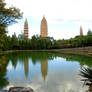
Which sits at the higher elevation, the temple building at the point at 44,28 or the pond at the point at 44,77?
the temple building at the point at 44,28

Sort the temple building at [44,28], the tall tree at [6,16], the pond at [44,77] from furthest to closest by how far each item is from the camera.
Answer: the temple building at [44,28], the tall tree at [6,16], the pond at [44,77]

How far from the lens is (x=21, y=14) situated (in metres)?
15.4

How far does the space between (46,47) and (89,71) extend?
196 feet

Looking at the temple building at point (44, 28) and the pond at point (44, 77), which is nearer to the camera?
the pond at point (44, 77)

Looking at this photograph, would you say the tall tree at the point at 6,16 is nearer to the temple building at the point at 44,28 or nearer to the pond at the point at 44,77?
the pond at the point at 44,77

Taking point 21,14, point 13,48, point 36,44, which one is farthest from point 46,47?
point 21,14

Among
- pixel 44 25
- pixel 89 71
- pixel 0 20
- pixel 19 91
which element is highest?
pixel 44 25

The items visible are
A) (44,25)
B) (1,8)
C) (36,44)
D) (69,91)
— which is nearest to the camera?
(69,91)

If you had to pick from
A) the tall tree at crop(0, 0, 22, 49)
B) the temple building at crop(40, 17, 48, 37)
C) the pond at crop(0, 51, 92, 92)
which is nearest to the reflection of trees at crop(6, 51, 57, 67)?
the pond at crop(0, 51, 92, 92)

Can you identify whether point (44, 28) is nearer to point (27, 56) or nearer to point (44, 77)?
point (27, 56)

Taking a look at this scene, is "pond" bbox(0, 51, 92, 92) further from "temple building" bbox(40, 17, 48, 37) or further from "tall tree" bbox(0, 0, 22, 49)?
"temple building" bbox(40, 17, 48, 37)

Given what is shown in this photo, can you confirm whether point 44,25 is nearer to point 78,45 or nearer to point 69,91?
point 78,45

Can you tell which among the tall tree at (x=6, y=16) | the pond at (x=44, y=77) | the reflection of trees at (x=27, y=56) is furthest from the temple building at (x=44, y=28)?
the tall tree at (x=6, y=16)

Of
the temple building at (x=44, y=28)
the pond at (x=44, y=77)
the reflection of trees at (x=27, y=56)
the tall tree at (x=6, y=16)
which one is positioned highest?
the temple building at (x=44, y=28)
